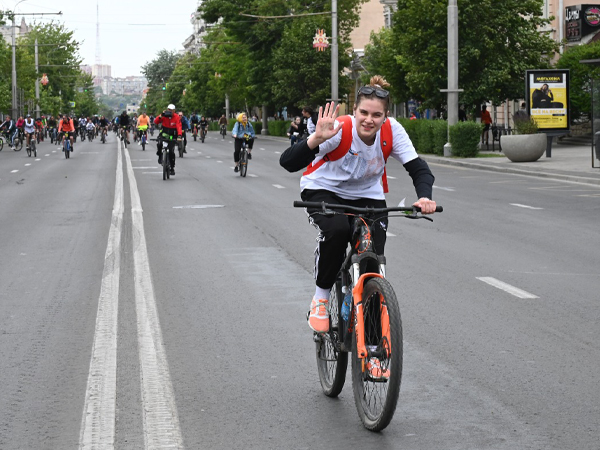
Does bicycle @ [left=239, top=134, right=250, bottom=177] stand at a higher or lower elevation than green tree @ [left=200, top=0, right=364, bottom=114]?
lower

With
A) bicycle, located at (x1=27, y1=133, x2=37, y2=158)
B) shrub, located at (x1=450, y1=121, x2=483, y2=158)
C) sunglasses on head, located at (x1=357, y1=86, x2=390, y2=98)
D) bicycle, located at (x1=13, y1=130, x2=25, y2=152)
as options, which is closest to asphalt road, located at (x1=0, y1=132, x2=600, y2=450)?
sunglasses on head, located at (x1=357, y1=86, x2=390, y2=98)

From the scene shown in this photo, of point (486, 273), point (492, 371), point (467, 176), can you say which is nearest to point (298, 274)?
point (486, 273)

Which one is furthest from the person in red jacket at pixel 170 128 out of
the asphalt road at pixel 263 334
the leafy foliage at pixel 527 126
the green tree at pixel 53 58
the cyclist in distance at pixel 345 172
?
the green tree at pixel 53 58

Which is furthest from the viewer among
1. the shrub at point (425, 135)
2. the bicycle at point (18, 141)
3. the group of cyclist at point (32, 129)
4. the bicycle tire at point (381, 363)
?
the bicycle at point (18, 141)

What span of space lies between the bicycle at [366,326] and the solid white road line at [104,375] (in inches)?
46.3

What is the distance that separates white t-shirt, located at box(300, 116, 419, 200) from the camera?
573cm

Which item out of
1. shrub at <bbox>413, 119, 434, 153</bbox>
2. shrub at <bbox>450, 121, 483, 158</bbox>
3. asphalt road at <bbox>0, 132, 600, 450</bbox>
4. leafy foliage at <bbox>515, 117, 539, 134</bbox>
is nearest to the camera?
asphalt road at <bbox>0, 132, 600, 450</bbox>

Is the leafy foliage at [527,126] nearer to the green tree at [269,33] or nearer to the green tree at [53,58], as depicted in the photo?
the green tree at [269,33]

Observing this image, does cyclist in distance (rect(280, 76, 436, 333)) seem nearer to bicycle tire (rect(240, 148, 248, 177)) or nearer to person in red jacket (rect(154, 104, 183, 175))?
person in red jacket (rect(154, 104, 183, 175))

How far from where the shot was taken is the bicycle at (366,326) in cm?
506

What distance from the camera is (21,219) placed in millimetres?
17328

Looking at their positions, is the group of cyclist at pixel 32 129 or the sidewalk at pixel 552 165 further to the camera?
the group of cyclist at pixel 32 129

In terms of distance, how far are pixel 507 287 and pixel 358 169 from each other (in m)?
4.52

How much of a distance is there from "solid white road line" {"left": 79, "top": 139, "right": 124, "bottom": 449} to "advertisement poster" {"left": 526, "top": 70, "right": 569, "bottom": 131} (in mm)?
24417
